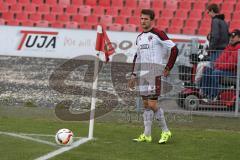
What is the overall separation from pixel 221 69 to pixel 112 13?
11.6 metres

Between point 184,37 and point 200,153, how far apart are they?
40.7 ft

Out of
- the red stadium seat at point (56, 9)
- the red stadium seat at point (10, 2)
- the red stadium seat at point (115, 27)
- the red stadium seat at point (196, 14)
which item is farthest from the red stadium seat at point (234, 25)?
the red stadium seat at point (10, 2)

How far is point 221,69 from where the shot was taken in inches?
504

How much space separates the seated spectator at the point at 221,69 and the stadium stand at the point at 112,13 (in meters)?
8.83

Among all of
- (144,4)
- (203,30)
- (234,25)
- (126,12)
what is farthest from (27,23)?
(234,25)

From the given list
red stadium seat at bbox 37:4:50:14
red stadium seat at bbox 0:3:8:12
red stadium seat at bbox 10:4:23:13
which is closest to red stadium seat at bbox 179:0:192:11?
red stadium seat at bbox 37:4:50:14

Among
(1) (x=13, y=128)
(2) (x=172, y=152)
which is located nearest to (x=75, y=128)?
(1) (x=13, y=128)

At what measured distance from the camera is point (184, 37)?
20.6m

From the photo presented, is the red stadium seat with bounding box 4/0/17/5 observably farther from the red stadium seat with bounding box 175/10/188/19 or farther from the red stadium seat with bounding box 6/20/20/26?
the red stadium seat with bounding box 175/10/188/19

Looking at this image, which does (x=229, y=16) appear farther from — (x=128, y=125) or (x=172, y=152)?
(x=172, y=152)

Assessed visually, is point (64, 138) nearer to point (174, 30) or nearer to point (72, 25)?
point (174, 30)

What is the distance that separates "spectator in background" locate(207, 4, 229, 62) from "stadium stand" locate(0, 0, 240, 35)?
8.56 metres

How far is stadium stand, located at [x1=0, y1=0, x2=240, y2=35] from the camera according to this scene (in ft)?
74.0

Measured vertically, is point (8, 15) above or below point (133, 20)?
above
